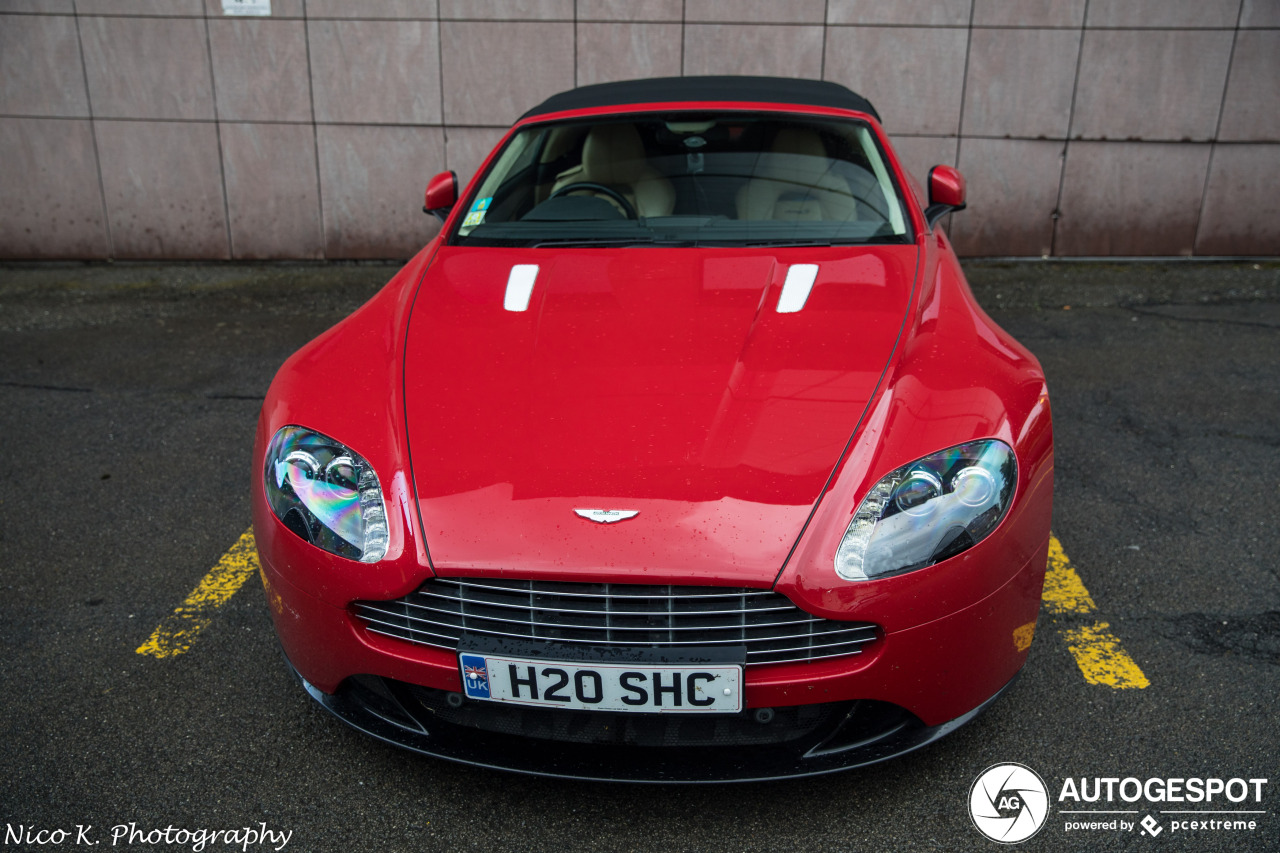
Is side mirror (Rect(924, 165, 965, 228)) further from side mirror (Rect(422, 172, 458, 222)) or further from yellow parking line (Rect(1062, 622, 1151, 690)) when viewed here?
side mirror (Rect(422, 172, 458, 222))

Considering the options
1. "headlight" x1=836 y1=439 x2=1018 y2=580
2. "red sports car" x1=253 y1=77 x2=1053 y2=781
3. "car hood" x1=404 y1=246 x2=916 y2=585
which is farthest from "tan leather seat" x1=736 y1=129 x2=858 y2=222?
"headlight" x1=836 y1=439 x2=1018 y2=580

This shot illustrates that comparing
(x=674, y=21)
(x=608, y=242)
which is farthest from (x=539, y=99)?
(x=608, y=242)

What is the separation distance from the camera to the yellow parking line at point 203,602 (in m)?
2.63

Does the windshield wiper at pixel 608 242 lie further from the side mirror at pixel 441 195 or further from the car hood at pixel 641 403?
the side mirror at pixel 441 195

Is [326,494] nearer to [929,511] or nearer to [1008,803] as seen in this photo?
[929,511]

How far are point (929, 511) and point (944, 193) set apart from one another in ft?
6.05

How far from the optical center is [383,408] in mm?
2152

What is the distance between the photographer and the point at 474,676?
183 cm

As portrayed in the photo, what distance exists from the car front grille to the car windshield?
138 cm

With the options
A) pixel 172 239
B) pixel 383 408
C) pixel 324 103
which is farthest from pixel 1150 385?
pixel 172 239

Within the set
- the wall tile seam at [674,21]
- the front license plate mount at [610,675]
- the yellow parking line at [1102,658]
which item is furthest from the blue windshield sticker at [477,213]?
the wall tile seam at [674,21]

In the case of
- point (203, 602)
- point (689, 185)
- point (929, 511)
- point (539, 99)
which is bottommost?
point (203, 602)

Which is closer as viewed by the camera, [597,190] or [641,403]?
[641,403]

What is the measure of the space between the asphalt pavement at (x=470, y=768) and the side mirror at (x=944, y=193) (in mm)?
1078
